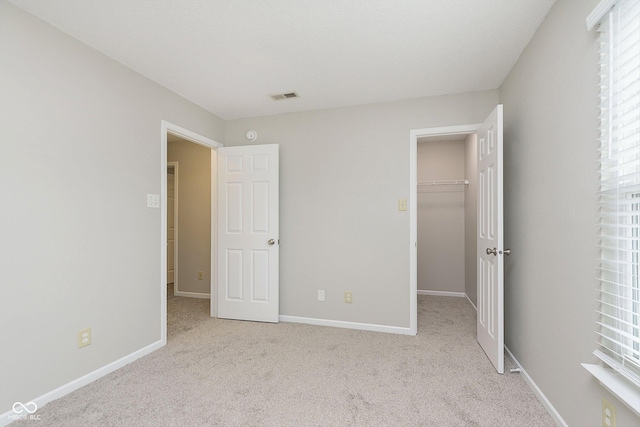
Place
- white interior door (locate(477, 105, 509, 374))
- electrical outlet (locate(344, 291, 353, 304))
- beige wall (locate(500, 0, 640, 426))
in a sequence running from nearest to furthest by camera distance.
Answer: beige wall (locate(500, 0, 640, 426)), white interior door (locate(477, 105, 509, 374)), electrical outlet (locate(344, 291, 353, 304))

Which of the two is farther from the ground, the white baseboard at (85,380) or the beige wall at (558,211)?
the beige wall at (558,211)

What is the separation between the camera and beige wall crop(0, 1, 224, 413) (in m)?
1.69

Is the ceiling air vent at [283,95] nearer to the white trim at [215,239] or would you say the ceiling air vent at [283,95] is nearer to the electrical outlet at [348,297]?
the white trim at [215,239]

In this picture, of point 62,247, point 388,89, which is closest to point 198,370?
point 62,247

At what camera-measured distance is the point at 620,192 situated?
122 centimetres

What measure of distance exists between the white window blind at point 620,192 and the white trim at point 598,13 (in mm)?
22

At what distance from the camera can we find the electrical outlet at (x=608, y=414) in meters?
1.21

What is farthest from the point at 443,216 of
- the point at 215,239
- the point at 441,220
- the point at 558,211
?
the point at 215,239

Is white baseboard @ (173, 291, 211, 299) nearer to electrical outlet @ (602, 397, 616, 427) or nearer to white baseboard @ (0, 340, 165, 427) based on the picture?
white baseboard @ (0, 340, 165, 427)

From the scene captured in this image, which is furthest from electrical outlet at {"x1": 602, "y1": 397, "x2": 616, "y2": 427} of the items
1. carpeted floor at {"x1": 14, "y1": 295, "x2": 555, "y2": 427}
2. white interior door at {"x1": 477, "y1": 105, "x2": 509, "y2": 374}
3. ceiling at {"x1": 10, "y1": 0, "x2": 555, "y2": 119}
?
ceiling at {"x1": 10, "y1": 0, "x2": 555, "y2": 119}

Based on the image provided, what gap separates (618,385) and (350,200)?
7.73 feet

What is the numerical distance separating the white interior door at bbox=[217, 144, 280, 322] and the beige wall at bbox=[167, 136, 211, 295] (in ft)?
3.84

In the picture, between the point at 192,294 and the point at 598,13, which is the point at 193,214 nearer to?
the point at 192,294

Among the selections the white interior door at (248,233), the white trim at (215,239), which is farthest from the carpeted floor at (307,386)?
the white trim at (215,239)
